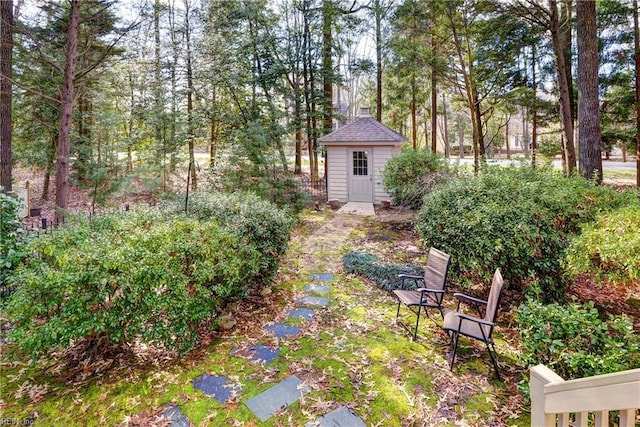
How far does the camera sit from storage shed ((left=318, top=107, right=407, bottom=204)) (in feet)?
39.0

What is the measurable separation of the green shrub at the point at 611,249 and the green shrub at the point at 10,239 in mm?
5998

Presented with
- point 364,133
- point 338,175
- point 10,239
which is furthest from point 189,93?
point 10,239

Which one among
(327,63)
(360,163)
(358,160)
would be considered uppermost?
(327,63)

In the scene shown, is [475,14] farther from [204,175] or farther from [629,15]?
[204,175]

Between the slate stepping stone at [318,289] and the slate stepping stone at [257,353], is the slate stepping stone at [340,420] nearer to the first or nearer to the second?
the slate stepping stone at [257,353]

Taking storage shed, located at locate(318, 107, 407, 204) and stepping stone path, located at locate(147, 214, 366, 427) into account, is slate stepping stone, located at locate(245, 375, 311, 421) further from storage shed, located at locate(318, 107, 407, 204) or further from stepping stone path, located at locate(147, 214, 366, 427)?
storage shed, located at locate(318, 107, 407, 204)

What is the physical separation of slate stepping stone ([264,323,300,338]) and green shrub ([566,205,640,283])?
3.37 metres

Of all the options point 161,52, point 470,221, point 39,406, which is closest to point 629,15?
point 470,221

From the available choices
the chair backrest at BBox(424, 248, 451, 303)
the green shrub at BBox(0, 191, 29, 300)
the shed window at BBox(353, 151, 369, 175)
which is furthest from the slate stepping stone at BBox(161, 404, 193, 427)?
the shed window at BBox(353, 151, 369, 175)

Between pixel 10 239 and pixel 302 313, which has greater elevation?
pixel 10 239

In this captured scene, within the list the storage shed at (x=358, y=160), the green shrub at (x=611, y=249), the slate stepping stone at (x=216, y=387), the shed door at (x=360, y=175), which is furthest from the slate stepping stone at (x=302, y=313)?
the shed door at (x=360, y=175)

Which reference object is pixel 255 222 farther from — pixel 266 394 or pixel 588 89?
pixel 588 89

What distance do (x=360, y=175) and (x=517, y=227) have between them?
8.35 metres

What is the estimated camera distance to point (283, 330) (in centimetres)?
400
